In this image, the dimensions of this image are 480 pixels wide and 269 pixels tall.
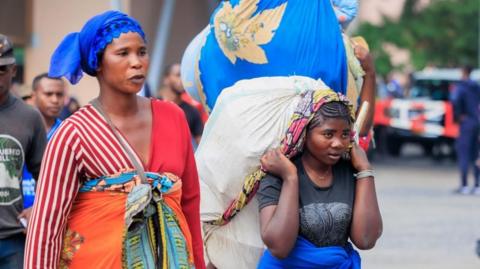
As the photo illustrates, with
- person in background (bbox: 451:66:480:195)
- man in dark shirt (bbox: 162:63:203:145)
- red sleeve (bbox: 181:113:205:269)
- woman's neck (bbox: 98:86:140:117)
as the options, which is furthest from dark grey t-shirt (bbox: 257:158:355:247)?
person in background (bbox: 451:66:480:195)

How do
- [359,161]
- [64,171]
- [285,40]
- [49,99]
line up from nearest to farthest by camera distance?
[64,171]
[359,161]
[285,40]
[49,99]

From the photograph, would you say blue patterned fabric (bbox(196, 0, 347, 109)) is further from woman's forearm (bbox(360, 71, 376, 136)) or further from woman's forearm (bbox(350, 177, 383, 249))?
woman's forearm (bbox(350, 177, 383, 249))

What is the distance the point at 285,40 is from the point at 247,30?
0.66 ft

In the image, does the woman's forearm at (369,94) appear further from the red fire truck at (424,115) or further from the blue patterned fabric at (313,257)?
the red fire truck at (424,115)

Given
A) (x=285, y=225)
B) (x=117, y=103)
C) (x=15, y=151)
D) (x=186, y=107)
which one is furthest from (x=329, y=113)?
(x=186, y=107)

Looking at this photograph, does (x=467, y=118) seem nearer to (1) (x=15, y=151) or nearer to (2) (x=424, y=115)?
(2) (x=424, y=115)

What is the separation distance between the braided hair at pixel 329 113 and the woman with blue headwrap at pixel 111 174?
732mm

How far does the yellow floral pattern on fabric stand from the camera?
215 inches

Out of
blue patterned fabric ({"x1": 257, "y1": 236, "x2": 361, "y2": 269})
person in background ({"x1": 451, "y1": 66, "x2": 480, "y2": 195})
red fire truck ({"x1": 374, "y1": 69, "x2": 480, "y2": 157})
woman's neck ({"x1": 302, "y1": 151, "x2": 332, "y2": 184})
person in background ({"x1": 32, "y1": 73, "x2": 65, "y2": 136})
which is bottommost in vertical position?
red fire truck ({"x1": 374, "y1": 69, "x2": 480, "y2": 157})

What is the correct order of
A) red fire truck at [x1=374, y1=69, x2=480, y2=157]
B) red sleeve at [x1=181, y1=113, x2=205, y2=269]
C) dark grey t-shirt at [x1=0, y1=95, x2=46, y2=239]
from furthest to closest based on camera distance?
1. red fire truck at [x1=374, y1=69, x2=480, y2=157]
2. dark grey t-shirt at [x1=0, y1=95, x2=46, y2=239]
3. red sleeve at [x1=181, y1=113, x2=205, y2=269]

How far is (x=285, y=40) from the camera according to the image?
17.8 feet

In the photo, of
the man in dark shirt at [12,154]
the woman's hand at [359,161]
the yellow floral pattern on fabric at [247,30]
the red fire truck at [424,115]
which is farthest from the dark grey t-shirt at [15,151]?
the red fire truck at [424,115]

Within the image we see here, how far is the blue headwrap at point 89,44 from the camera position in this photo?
4.16 metres

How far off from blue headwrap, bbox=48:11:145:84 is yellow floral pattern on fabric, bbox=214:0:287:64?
4.26 ft
